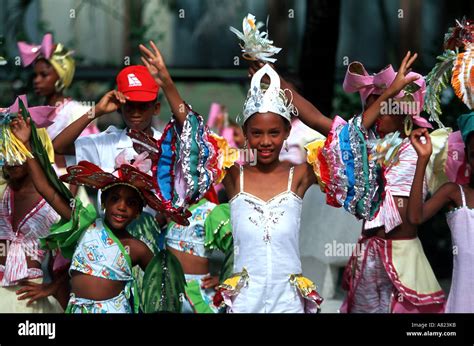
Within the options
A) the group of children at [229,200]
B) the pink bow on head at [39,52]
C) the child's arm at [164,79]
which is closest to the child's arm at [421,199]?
the group of children at [229,200]

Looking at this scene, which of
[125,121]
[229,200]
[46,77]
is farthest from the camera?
[46,77]

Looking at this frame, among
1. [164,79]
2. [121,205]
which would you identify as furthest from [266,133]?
[121,205]

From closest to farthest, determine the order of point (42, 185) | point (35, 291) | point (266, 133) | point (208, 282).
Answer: point (266, 133) < point (42, 185) < point (35, 291) < point (208, 282)

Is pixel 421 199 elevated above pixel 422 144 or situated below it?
below

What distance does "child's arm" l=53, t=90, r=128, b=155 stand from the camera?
6281 mm

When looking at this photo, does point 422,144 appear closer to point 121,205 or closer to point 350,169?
point 350,169

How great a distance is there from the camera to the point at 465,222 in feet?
19.7

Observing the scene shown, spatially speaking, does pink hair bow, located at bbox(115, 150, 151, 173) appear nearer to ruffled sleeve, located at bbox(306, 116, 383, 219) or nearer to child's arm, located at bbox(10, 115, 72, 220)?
child's arm, located at bbox(10, 115, 72, 220)

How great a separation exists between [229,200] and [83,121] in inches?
39.3

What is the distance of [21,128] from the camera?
238 inches

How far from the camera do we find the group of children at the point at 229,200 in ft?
18.6

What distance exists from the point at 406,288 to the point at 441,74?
1.05 meters
